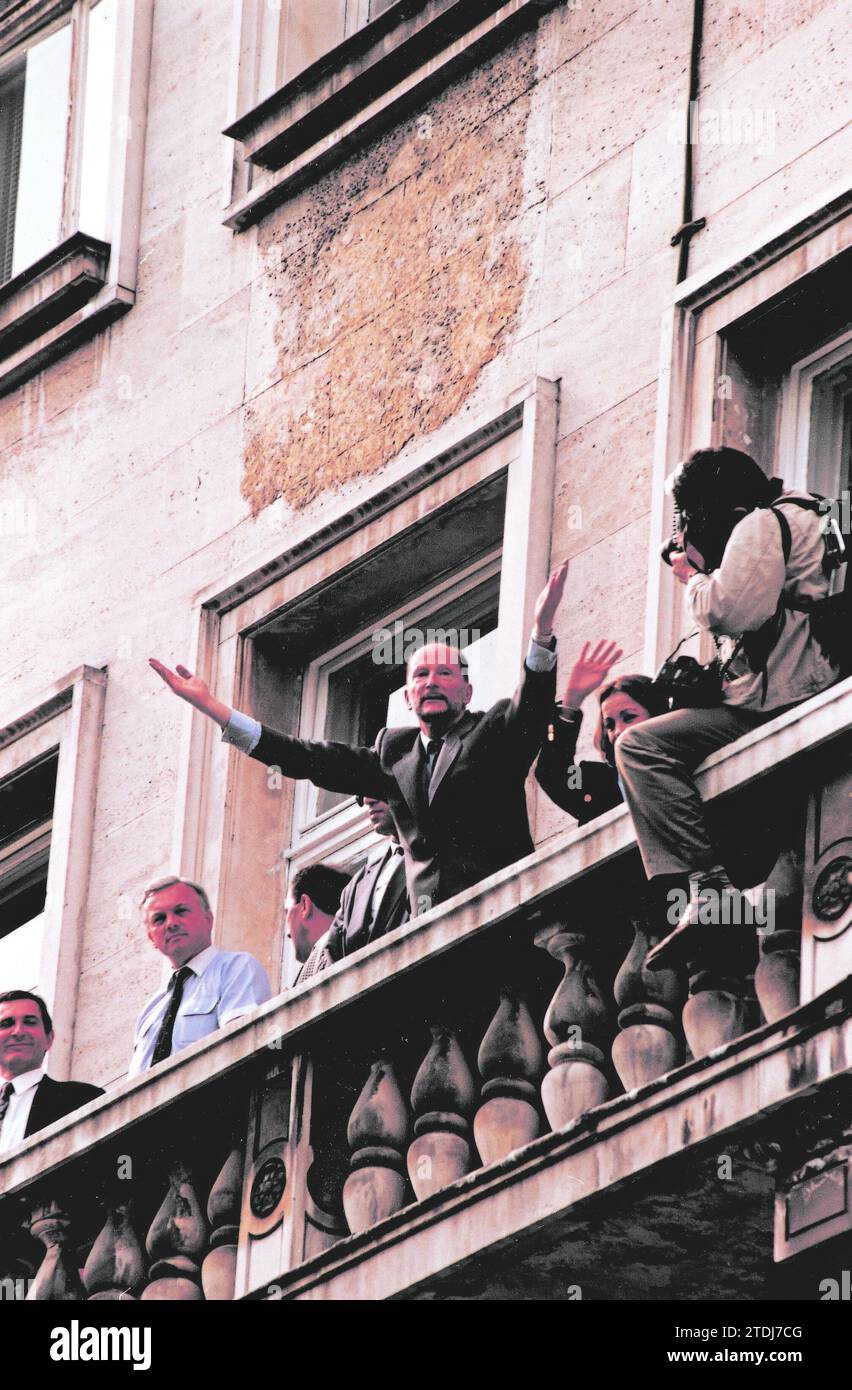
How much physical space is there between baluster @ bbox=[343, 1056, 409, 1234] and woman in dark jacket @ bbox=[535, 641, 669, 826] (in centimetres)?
98

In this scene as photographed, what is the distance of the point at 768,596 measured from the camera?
1052 centimetres

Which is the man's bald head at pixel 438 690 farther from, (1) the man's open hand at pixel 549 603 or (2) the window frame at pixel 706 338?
(2) the window frame at pixel 706 338

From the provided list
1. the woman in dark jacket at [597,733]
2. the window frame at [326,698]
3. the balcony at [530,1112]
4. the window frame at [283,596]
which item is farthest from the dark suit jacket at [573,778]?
the window frame at [326,698]

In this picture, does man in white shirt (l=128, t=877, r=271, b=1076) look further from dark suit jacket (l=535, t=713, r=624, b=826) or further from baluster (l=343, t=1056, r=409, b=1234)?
dark suit jacket (l=535, t=713, r=624, b=826)

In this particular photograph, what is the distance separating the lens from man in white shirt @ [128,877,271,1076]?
12.8 metres

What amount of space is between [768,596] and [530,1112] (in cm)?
160

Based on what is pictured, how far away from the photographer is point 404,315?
1471 cm

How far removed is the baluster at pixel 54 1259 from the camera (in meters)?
12.2

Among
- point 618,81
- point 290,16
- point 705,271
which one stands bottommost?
point 705,271

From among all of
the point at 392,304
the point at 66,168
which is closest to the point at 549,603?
the point at 392,304

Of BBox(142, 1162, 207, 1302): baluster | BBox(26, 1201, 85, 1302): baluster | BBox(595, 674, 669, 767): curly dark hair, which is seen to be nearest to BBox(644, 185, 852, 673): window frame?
BBox(595, 674, 669, 767): curly dark hair
